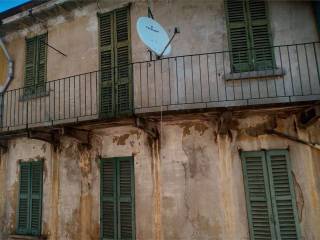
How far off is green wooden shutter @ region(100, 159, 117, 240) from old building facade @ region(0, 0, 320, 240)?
0.03 meters

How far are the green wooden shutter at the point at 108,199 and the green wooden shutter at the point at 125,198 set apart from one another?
131 millimetres

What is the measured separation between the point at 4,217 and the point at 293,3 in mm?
9869

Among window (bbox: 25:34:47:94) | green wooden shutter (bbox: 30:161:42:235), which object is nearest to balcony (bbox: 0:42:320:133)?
window (bbox: 25:34:47:94)

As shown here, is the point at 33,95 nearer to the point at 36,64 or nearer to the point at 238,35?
the point at 36,64

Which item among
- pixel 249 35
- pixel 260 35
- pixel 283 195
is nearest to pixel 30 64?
pixel 249 35

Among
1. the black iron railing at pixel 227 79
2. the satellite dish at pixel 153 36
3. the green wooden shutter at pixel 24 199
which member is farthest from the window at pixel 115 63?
the green wooden shutter at pixel 24 199

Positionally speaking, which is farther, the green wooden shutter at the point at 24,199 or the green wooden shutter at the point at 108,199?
the green wooden shutter at the point at 24,199

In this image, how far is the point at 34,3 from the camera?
9.37 m

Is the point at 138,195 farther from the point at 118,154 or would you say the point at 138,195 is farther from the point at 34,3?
the point at 34,3

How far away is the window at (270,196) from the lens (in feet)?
21.2

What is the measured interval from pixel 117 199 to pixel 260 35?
526 centimetres

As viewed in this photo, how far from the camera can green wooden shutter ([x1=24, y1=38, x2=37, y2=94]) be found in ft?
32.0

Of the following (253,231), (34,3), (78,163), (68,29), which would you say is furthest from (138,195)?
(34,3)

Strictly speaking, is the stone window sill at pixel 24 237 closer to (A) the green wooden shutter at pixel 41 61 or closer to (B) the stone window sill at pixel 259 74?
(A) the green wooden shutter at pixel 41 61
